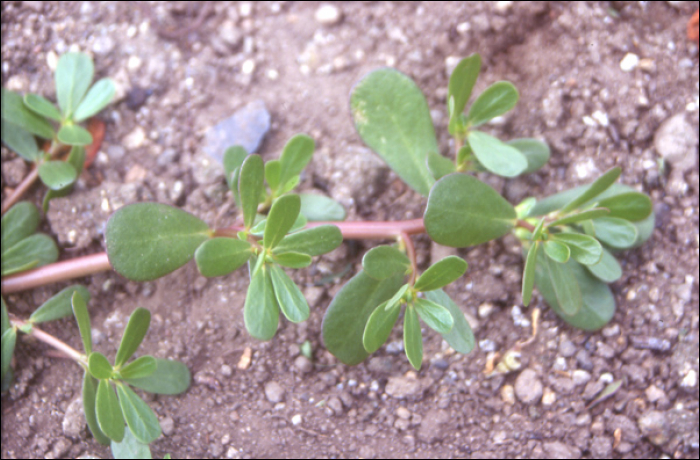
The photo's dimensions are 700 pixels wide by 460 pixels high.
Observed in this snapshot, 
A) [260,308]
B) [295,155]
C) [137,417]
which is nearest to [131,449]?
[137,417]

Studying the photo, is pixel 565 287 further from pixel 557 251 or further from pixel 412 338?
pixel 412 338

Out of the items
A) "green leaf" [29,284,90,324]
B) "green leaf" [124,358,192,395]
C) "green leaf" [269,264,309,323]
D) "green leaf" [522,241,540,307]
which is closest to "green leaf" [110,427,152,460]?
"green leaf" [124,358,192,395]

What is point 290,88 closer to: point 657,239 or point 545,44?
point 545,44

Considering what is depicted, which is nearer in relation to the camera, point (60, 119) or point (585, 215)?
point (585, 215)

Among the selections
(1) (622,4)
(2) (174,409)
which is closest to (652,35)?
(1) (622,4)

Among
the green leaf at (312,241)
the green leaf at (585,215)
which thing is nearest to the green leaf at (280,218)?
the green leaf at (312,241)

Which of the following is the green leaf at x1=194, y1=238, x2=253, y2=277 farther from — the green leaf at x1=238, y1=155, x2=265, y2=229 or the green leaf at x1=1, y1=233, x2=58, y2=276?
the green leaf at x1=1, y1=233, x2=58, y2=276

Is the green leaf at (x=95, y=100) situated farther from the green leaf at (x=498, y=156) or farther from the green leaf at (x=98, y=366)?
the green leaf at (x=498, y=156)
